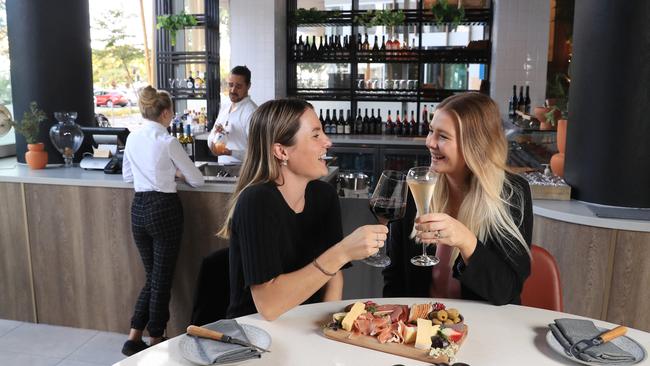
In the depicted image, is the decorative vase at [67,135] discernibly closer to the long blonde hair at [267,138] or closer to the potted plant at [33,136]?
the potted plant at [33,136]

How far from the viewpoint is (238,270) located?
190 cm

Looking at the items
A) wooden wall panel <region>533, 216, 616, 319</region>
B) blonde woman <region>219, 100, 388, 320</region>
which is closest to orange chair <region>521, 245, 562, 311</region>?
blonde woman <region>219, 100, 388, 320</region>

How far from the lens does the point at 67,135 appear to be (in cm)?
420

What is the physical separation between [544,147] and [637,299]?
194cm

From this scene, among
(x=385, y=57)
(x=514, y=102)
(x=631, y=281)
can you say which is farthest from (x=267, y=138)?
(x=385, y=57)

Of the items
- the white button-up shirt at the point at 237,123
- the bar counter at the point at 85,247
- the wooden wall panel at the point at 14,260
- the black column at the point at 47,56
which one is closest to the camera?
the bar counter at the point at 85,247

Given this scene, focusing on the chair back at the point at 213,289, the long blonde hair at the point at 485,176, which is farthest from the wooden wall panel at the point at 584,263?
the chair back at the point at 213,289

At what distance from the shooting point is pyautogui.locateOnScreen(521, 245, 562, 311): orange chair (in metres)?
2.02

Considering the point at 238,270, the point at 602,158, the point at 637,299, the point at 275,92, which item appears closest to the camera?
the point at 238,270

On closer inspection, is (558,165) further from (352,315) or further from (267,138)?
(352,315)

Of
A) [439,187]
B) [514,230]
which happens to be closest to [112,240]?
[439,187]

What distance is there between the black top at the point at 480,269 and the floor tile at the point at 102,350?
6.92 ft

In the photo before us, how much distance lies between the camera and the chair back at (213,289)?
2.13m

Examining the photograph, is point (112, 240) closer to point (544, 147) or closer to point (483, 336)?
point (483, 336)
